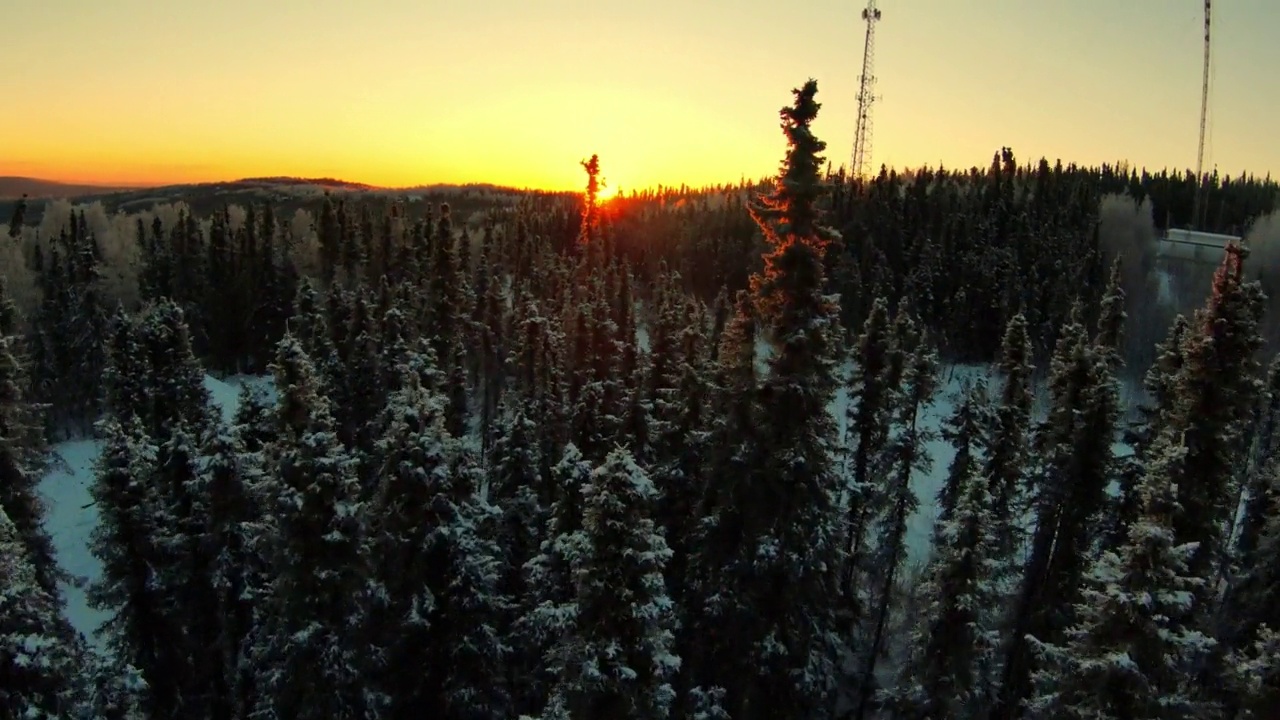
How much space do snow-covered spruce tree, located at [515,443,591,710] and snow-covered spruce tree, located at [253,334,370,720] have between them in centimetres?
499

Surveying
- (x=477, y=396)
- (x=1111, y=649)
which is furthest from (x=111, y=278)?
(x=1111, y=649)

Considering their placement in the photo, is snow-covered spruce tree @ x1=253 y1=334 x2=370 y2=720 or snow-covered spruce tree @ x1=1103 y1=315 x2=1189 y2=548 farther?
snow-covered spruce tree @ x1=1103 y1=315 x2=1189 y2=548

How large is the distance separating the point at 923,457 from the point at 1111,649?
14271 millimetres

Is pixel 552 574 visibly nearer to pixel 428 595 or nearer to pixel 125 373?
pixel 428 595

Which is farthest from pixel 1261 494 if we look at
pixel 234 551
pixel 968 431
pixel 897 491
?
pixel 234 551

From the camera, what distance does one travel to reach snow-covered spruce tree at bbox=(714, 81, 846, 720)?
1878 cm

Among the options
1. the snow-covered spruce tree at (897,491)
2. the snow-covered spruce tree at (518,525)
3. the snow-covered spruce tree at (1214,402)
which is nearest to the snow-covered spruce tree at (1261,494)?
the snow-covered spruce tree at (1214,402)

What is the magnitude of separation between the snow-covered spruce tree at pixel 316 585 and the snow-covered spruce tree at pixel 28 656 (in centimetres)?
402

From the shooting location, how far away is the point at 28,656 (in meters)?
16.5

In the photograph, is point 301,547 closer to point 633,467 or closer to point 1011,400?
point 633,467

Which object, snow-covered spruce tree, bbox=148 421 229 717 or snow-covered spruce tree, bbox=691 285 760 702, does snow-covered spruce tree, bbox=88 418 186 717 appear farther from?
snow-covered spruce tree, bbox=691 285 760 702

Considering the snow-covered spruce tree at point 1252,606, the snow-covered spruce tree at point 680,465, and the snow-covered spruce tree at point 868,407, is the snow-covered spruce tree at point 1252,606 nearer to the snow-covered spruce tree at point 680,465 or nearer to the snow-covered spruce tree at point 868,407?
the snow-covered spruce tree at point 868,407

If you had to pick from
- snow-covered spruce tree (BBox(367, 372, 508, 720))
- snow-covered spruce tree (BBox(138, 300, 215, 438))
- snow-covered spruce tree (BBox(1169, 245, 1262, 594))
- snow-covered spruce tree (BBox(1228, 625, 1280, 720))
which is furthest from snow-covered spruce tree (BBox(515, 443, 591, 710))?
snow-covered spruce tree (BBox(138, 300, 215, 438))

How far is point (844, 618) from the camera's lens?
2917 centimetres
